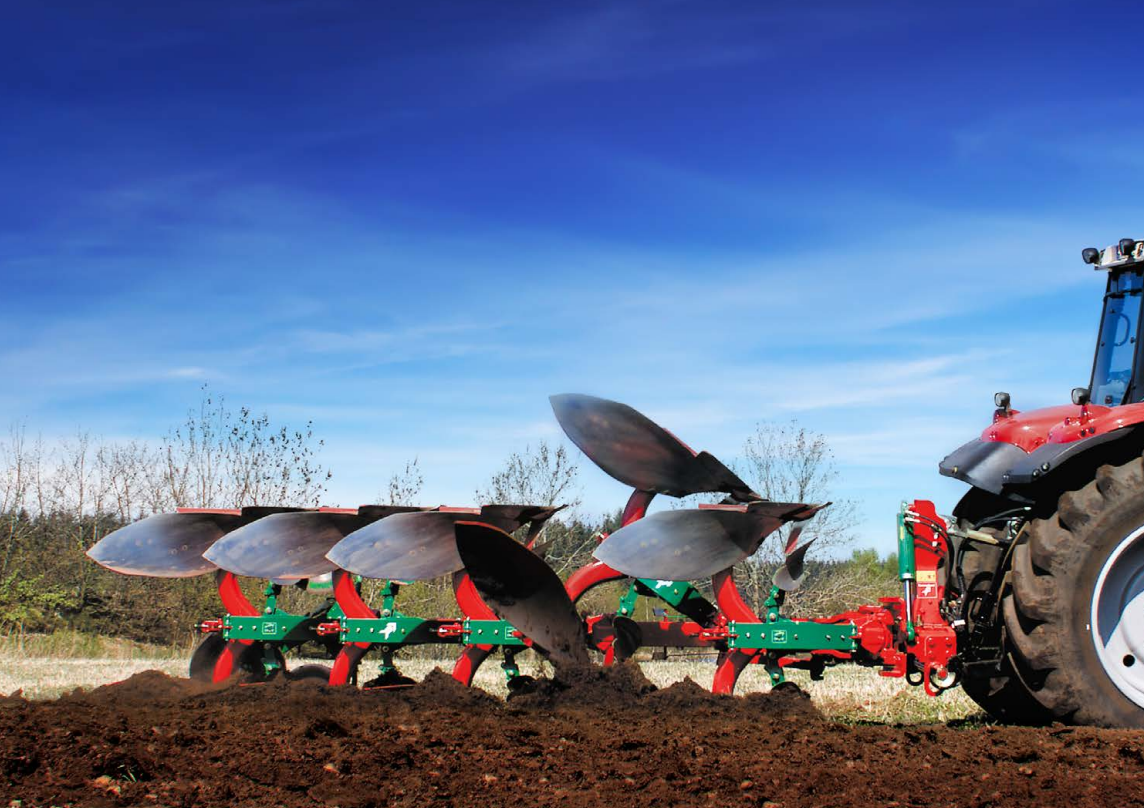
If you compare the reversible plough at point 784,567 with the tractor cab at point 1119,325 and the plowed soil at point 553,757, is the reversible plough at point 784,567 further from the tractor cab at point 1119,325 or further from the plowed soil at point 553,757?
the plowed soil at point 553,757

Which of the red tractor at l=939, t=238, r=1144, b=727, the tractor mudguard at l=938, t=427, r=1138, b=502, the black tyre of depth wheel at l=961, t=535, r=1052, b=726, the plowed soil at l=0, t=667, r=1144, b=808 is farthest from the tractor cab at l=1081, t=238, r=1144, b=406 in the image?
the plowed soil at l=0, t=667, r=1144, b=808

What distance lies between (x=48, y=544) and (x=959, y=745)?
55.9 ft

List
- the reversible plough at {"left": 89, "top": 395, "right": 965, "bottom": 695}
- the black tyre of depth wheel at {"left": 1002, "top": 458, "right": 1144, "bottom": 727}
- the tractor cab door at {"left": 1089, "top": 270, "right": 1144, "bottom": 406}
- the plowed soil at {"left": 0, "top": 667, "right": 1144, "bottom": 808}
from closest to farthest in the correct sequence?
the plowed soil at {"left": 0, "top": 667, "right": 1144, "bottom": 808}
the black tyre of depth wheel at {"left": 1002, "top": 458, "right": 1144, "bottom": 727}
the reversible plough at {"left": 89, "top": 395, "right": 965, "bottom": 695}
the tractor cab door at {"left": 1089, "top": 270, "right": 1144, "bottom": 406}

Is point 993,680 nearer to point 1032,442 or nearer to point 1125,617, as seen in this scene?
point 1125,617

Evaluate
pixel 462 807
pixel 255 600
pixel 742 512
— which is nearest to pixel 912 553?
pixel 742 512

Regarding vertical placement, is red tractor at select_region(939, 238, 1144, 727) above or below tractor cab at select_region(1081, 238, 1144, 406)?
below

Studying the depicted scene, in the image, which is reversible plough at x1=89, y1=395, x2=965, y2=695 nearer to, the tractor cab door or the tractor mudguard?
the tractor mudguard

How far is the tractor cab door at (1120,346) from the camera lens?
5.62 m

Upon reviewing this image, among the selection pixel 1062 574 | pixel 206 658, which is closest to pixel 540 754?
pixel 1062 574

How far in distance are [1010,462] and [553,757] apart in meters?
2.72

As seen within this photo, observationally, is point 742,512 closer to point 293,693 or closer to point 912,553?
point 912,553

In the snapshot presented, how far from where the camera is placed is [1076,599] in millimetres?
4441

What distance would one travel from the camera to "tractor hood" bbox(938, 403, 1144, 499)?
4.71 m

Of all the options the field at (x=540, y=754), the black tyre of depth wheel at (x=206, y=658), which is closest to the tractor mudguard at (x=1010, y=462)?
the field at (x=540, y=754)
